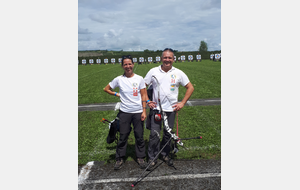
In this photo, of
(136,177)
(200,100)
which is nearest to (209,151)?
(136,177)

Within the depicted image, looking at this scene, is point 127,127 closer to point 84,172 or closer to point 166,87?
point 166,87

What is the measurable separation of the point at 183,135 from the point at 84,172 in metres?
2.67

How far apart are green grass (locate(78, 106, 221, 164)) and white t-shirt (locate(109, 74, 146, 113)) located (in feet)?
4.02

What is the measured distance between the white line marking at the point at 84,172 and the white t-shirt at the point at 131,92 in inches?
53.2

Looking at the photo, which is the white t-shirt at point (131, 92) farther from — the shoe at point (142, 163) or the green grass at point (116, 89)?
the green grass at point (116, 89)

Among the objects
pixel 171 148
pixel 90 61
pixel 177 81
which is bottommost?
pixel 171 148

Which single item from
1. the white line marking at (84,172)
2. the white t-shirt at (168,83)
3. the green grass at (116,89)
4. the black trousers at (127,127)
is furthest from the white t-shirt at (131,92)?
the green grass at (116,89)

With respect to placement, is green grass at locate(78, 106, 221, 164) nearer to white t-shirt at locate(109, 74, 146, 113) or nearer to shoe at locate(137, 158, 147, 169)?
shoe at locate(137, 158, 147, 169)

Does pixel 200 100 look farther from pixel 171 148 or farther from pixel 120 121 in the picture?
pixel 120 121

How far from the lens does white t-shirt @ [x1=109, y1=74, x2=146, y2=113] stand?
3.53 meters

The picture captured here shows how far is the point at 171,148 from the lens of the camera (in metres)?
3.88

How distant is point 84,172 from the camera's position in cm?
A: 368

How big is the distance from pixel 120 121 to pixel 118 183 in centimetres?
107

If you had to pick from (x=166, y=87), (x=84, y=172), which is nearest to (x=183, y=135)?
(x=166, y=87)
